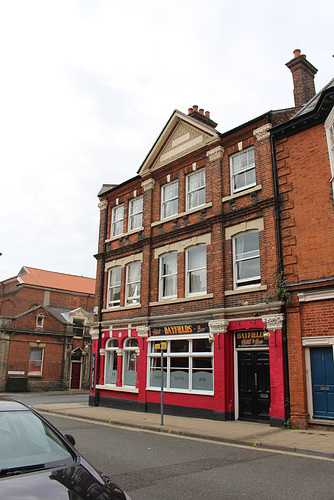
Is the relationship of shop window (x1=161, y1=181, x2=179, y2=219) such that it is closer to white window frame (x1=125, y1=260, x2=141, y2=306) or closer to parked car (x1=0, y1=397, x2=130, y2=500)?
white window frame (x1=125, y1=260, x2=141, y2=306)

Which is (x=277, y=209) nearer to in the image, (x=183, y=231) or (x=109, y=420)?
(x=183, y=231)

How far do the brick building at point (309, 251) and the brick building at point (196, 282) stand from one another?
45 cm

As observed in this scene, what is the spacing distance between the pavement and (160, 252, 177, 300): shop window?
5.20 meters

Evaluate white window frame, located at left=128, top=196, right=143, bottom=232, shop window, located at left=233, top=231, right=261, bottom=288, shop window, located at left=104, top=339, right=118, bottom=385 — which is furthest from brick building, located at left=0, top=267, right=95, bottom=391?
shop window, located at left=233, top=231, right=261, bottom=288

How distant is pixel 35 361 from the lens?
3359 centimetres

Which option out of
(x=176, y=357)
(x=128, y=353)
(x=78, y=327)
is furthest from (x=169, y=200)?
(x=78, y=327)

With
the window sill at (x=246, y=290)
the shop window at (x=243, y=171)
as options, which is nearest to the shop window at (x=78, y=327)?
the window sill at (x=246, y=290)

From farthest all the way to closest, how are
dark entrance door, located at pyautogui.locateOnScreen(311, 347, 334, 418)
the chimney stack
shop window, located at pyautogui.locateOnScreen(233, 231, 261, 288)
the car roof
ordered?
the chimney stack → shop window, located at pyautogui.locateOnScreen(233, 231, 261, 288) → dark entrance door, located at pyautogui.locateOnScreen(311, 347, 334, 418) → the car roof

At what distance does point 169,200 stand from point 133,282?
4600mm

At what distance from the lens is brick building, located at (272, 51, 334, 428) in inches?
487

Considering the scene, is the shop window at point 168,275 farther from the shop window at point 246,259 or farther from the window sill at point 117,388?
the window sill at point 117,388

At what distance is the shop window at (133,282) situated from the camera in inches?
A: 795

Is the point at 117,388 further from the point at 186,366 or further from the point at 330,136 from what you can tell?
the point at 330,136

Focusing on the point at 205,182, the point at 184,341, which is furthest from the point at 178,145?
the point at 184,341
